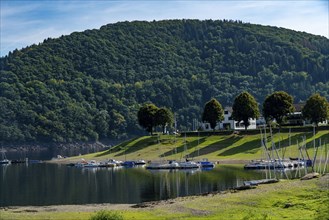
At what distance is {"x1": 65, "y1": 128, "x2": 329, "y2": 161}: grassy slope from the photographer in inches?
5768

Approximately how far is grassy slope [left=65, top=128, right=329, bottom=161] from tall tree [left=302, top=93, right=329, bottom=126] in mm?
8607

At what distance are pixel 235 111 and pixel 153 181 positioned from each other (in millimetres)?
72405

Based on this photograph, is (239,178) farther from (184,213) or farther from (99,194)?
(184,213)

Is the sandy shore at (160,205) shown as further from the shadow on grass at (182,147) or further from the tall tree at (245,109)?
the tall tree at (245,109)

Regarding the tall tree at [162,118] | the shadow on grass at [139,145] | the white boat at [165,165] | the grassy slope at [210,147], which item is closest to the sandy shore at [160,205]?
the grassy slope at [210,147]

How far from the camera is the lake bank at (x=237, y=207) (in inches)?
2221

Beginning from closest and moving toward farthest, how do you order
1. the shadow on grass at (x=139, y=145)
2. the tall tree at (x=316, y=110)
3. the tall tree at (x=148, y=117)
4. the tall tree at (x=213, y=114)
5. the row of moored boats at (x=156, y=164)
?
1. the row of moored boats at (x=156, y=164)
2. the tall tree at (x=316, y=110)
3. the shadow on grass at (x=139, y=145)
4. the tall tree at (x=213, y=114)
5. the tall tree at (x=148, y=117)

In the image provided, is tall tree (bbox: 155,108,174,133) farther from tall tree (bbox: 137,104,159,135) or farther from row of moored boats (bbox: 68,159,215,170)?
row of moored boats (bbox: 68,159,215,170)

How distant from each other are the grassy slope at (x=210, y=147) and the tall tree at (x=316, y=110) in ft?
28.2

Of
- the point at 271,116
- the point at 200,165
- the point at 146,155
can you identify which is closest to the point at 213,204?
the point at 200,165

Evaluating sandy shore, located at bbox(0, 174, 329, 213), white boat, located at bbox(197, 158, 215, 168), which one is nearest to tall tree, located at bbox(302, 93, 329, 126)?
white boat, located at bbox(197, 158, 215, 168)

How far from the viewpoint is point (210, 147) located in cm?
16062

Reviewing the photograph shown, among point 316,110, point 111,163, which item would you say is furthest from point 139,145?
point 316,110

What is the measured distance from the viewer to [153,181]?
4264 inches
